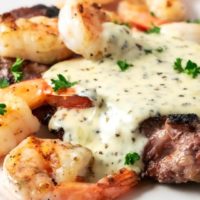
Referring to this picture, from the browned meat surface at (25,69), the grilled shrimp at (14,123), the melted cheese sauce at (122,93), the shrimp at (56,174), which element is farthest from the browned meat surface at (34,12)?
the shrimp at (56,174)

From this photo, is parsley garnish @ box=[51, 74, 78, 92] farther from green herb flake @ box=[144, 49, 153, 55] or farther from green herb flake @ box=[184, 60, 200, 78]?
green herb flake @ box=[184, 60, 200, 78]

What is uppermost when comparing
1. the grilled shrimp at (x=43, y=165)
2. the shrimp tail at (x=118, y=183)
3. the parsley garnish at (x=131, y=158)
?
the grilled shrimp at (x=43, y=165)

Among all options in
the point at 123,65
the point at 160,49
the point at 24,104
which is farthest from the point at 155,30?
the point at 24,104

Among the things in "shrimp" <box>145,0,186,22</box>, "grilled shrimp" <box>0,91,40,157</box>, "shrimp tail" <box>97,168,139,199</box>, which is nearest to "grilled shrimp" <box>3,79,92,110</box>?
"grilled shrimp" <box>0,91,40,157</box>

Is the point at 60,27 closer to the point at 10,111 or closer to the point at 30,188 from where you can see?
the point at 10,111

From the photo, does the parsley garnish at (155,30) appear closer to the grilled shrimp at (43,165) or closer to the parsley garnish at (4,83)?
the parsley garnish at (4,83)

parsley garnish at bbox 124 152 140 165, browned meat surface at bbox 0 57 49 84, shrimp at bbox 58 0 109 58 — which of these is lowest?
parsley garnish at bbox 124 152 140 165

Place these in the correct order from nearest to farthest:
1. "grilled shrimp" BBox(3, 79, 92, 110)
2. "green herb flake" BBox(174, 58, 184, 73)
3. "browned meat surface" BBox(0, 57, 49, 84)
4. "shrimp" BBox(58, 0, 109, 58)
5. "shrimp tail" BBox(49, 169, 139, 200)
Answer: "shrimp tail" BBox(49, 169, 139, 200), "grilled shrimp" BBox(3, 79, 92, 110), "green herb flake" BBox(174, 58, 184, 73), "shrimp" BBox(58, 0, 109, 58), "browned meat surface" BBox(0, 57, 49, 84)
